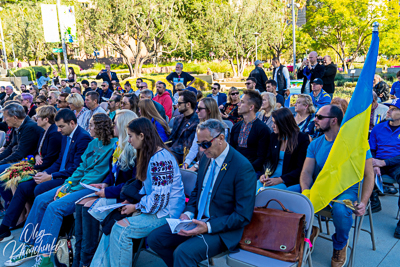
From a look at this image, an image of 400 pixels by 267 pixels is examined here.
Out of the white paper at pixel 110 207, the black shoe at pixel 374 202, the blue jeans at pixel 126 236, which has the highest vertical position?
the white paper at pixel 110 207

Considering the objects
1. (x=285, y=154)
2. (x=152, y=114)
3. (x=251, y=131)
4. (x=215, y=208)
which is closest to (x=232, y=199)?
(x=215, y=208)

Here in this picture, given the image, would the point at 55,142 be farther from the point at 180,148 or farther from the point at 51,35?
the point at 51,35

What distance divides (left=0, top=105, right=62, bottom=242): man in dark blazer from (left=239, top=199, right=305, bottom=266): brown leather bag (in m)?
3.27

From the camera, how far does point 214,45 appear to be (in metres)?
27.1

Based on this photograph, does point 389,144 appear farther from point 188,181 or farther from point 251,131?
point 188,181

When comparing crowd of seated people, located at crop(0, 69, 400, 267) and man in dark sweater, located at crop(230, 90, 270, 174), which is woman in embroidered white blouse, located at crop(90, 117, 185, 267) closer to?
crowd of seated people, located at crop(0, 69, 400, 267)

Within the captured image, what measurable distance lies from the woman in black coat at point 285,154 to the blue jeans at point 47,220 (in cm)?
221

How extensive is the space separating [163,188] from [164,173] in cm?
14

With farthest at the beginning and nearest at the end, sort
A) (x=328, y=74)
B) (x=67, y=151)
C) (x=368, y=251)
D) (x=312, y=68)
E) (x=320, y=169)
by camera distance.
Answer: (x=328, y=74) → (x=312, y=68) → (x=67, y=151) → (x=368, y=251) → (x=320, y=169)

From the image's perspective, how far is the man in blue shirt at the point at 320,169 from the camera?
3123mm

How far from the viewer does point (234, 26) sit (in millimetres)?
27219

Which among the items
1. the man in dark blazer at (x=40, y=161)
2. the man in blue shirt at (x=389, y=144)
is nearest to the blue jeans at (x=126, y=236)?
the man in dark blazer at (x=40, y=161)

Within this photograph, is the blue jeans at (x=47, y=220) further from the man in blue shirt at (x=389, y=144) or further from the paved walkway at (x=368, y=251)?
the man in blue shirt at (x=389, y=144)

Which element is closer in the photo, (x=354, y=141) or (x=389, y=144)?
(x=354, y=141)
